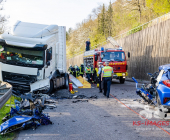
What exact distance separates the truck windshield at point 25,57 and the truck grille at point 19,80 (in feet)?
2.05

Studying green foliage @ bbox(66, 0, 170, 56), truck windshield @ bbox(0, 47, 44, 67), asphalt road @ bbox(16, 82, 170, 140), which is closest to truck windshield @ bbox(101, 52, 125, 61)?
truck windshield @ bbox(0, 47, 44, 67)

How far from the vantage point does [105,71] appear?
37.3ft

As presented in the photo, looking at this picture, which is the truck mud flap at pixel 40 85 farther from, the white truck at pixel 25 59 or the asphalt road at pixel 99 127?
the asphalt road at pixel 99 127

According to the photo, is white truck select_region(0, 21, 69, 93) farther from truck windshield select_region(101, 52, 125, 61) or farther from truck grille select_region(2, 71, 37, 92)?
truck windshield select_region(101, 52, 125, 61)

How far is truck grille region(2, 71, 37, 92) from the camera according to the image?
1141 cm

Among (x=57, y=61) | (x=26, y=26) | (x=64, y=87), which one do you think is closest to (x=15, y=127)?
(x=26, y=26)

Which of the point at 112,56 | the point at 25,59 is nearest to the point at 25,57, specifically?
the point at 25,59

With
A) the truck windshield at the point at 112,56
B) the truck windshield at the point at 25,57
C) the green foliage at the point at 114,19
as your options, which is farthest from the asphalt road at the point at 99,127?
the green foliage at the point at 114,19

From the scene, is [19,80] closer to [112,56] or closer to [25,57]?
[25,57]

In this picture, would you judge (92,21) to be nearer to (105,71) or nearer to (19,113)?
(105,71)

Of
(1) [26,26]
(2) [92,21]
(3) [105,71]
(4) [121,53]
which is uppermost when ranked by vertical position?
(2) [92,21]

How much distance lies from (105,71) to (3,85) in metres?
5.43

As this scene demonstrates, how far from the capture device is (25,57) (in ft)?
38.2

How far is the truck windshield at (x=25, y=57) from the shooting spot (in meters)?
11.6
